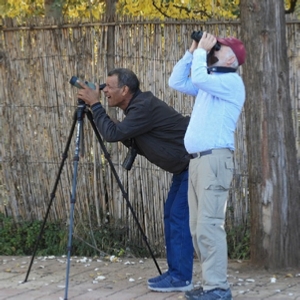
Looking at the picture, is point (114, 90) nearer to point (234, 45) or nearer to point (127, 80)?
point (127, 80)

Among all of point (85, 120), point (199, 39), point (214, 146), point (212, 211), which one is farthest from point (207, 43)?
point (85, 120)

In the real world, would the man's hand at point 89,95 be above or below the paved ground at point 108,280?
above

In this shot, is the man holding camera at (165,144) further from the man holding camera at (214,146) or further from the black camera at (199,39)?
the black camera at (199,39)

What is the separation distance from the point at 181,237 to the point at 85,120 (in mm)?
2223

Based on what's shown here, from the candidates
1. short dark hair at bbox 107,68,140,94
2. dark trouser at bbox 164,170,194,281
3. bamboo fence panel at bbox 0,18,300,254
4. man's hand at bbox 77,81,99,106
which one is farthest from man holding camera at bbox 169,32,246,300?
bamboo fence panel at bbox 0,18,300,254

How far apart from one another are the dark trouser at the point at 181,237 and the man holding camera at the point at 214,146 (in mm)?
506

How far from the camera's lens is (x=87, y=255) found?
7.48 m

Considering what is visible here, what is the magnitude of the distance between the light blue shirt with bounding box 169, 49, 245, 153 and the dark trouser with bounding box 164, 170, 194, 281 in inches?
24.9

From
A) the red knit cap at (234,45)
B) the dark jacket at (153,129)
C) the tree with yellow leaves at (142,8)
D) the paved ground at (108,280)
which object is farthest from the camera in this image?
the tree with yellow leaves at (142,8)

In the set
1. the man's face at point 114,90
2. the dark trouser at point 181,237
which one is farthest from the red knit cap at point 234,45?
the dark trouser at point 181,237

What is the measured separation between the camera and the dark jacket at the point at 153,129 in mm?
5672

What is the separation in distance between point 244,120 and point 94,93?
6.57ft

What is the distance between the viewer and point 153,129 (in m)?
5.81

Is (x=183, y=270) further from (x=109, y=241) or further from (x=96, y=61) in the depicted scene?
(x=96, y=61)
